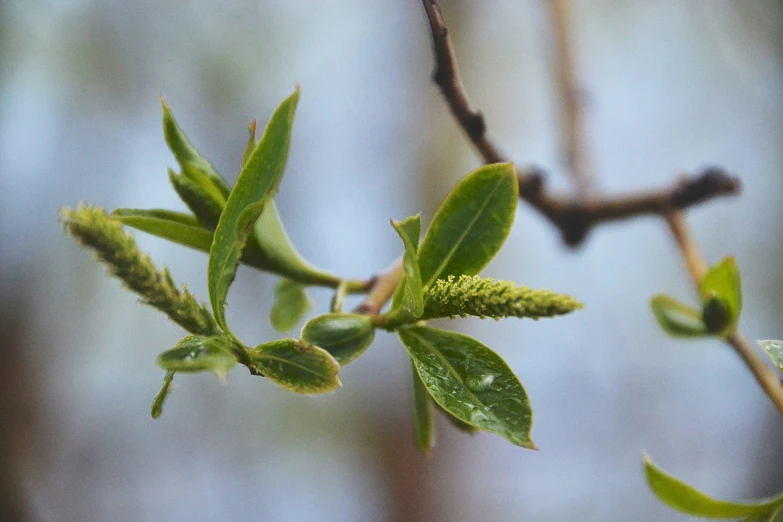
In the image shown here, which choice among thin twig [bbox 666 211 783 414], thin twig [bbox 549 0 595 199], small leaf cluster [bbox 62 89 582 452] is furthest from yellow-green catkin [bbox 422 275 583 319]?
thin twig [bbox 549 0 595 199]

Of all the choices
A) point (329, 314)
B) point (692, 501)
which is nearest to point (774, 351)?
point (692, 501)

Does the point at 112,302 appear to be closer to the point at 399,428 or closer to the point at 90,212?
the point at 399,428

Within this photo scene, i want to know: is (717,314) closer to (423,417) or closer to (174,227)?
(423,417)

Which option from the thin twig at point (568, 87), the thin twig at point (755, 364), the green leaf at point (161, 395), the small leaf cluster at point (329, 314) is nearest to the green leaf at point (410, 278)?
A: the small leaf cluster at point (329, 314)

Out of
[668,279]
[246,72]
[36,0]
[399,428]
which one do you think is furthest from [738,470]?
[36,0]

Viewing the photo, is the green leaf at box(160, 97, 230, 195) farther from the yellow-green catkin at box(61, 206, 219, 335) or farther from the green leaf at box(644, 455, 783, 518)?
the green leaf at box(644, 455, 783, 518)

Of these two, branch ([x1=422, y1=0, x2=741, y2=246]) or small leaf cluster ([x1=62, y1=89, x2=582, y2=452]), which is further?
branch ([x1=422, y1=0, x2=741, y2=246])
